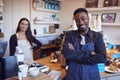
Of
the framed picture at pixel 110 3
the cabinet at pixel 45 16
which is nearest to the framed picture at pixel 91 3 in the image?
the framed picture at pixel 110 3

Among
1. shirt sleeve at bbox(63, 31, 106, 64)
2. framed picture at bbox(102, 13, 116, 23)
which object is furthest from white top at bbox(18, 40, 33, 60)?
framed picture at bbox(102, 13, 116, 23)

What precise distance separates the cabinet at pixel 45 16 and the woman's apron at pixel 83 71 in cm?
302

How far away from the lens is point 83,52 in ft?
5.59

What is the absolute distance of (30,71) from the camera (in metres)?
1.71

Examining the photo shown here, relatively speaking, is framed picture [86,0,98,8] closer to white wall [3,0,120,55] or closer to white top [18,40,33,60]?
white wall [3,0,120,55]

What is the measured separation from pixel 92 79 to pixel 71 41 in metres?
0.44

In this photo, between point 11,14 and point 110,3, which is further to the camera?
point 110,3

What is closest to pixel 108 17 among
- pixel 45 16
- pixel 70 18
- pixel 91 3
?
pixel 91 3

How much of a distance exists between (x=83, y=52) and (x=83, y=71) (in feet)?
0.62

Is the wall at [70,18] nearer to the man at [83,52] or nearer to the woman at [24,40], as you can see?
the woman at [24,40]

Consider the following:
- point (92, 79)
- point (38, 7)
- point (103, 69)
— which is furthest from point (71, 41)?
point (38, 7)

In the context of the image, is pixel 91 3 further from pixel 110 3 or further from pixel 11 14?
pixel 11 14

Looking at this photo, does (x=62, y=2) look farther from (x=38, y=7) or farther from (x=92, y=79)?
(x=92, y=79)

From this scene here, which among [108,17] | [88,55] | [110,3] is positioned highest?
[110,3]
